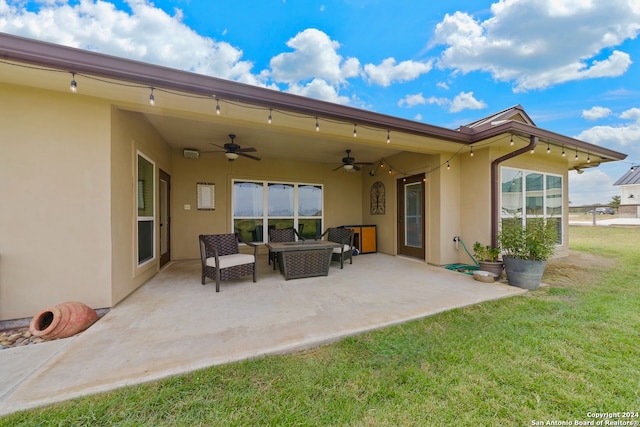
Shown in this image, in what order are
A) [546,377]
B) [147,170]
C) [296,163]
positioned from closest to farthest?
[546,377] < [147,170] < [296,163]

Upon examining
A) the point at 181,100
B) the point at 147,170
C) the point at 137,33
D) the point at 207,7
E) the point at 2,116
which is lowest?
the point at 147,170

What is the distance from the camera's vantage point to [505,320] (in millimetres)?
2689

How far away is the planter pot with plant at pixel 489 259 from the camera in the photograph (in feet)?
14.1

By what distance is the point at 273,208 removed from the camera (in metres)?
6.86

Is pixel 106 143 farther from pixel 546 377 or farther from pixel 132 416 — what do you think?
pixel 546 377

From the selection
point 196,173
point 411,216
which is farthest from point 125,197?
point 411,216

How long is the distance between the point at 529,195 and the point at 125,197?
26.0ft

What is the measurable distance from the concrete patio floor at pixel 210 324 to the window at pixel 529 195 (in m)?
2.25

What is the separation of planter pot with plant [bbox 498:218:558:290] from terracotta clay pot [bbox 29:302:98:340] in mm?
5810

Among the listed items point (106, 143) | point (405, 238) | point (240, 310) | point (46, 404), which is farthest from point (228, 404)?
point (405, 238)

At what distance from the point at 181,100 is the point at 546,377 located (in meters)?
4.54

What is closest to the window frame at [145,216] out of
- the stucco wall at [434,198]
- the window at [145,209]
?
the window at [145,209]

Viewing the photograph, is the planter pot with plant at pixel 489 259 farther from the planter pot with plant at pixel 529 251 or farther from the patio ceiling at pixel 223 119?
the patio ceiling at pixel 223 119

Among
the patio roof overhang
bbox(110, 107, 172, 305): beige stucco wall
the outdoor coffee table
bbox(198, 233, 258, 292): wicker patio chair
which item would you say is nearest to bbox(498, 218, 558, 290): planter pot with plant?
the patio roof overhang
